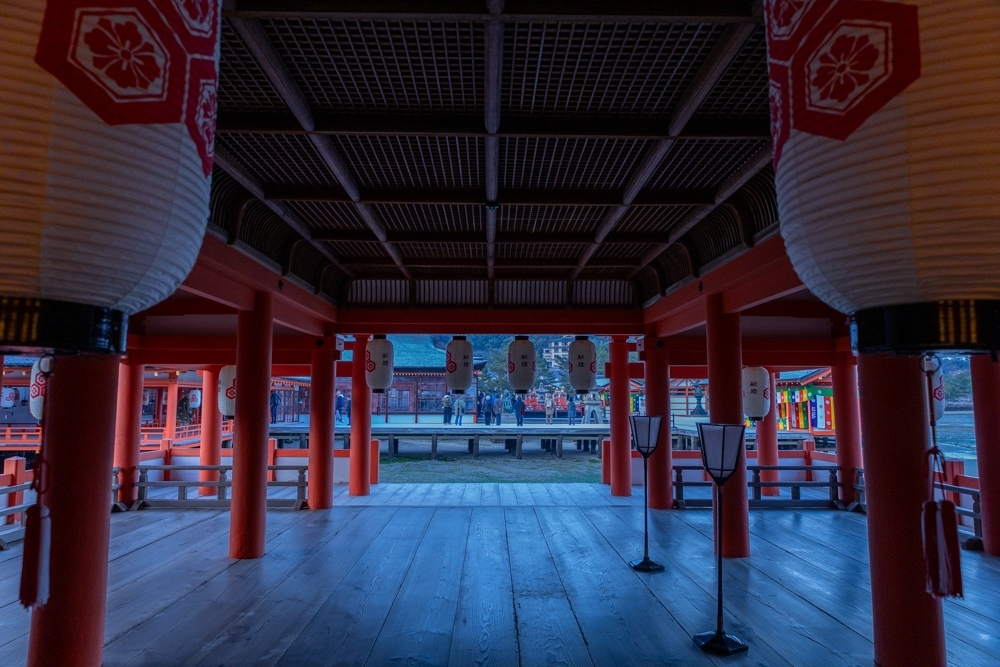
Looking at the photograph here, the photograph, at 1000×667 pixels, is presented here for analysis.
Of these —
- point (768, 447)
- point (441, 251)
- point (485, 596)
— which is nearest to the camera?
point (485, 596)

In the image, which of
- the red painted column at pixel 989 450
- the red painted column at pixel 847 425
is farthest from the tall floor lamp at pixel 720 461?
the red painted column at pixel 847 425

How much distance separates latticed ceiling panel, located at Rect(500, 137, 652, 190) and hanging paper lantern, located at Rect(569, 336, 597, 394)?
4.93 meters

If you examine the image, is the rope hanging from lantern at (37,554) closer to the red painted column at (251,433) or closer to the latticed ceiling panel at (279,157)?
the latticed ceiling panel at (279,157)

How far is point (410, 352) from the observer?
3912 centimetres

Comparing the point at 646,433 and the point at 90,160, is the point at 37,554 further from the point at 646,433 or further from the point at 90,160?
the point at 646,433

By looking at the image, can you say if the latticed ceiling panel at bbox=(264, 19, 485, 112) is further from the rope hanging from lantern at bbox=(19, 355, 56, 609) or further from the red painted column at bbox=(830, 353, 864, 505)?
the red painted column at bbox=(830, 353, 864, 505)

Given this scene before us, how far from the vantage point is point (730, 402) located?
23.8ft

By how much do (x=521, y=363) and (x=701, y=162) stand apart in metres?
5.41

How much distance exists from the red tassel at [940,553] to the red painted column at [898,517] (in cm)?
254

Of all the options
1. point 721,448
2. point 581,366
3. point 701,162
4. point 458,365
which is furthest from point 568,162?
point 581,366

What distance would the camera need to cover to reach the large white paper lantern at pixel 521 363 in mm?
9961

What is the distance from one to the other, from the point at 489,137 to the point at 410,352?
3545 centimetres

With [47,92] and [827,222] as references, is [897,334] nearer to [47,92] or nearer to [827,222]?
[827,222]

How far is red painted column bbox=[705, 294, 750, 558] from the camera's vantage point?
724 centimetres
